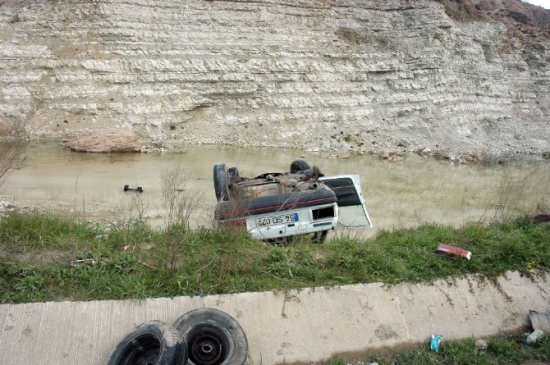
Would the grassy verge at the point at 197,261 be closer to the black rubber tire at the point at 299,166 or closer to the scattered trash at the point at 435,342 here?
the scattered trash at the point at 435,342

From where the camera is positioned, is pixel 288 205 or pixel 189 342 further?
pixel 288 205

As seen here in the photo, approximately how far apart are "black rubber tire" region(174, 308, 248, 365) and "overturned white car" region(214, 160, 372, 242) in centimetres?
167

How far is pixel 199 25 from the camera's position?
72.0 ft

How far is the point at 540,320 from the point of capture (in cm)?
476

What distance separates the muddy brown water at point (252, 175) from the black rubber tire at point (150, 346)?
3.11 meters

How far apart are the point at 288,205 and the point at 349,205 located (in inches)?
78.8

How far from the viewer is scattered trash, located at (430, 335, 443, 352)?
14.2ft

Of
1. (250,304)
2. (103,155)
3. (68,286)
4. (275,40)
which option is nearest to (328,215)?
(250,304)

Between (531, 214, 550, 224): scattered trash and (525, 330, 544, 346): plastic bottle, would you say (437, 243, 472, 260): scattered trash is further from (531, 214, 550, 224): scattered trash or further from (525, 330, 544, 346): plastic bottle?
(531, 214, 550, 224): scattered trash

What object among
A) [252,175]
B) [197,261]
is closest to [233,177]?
[197,261]

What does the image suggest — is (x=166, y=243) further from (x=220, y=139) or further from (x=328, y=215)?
(x=220, y=139)

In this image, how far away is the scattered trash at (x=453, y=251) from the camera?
5.34 m

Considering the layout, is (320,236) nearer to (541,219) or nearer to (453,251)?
(453,251)

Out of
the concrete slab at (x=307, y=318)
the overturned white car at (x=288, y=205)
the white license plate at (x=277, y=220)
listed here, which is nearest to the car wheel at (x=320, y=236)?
the overturned white car at (x=288, y=205)
